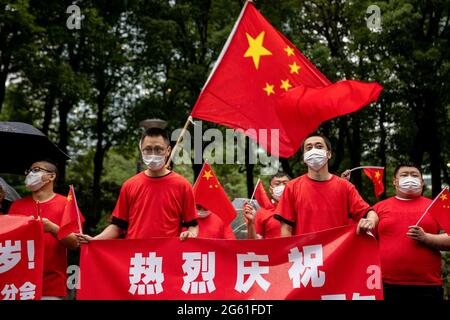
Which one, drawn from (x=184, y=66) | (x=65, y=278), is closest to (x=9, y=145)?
(x=65, y=278)

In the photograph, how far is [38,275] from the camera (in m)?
4.93

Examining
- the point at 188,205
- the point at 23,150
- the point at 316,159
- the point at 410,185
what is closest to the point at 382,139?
the point at 410,185

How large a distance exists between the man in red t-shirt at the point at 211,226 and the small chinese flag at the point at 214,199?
2.8 inches

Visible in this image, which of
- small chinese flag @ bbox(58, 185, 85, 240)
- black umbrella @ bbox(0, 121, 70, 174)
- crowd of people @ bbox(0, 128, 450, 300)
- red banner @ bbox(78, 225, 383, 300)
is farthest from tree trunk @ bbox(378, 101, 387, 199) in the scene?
small chinese flag @ bbox(58, 185, 85, 240)

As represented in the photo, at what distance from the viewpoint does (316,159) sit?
493cm

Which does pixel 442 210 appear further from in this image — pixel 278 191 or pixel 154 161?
pixel 154 161

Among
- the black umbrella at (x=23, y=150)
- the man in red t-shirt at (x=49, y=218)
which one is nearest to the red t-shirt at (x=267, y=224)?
the black umbrella at (x=23, y=150)

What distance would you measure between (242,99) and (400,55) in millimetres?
11963

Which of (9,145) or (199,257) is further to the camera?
(9,145)

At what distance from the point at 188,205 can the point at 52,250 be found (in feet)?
4.34

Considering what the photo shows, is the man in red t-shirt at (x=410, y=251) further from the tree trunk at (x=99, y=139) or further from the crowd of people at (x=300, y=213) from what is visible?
the tree trunk at (x=99, y=139)
